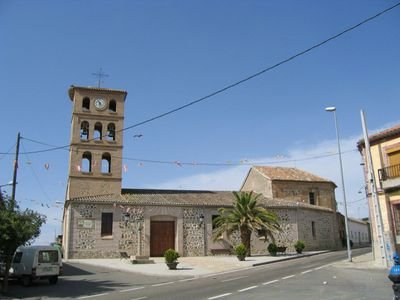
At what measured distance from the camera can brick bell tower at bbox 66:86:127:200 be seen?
3547cm

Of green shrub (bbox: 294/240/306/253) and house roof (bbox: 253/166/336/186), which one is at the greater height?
house roof (bbox: 253/166/336/186)

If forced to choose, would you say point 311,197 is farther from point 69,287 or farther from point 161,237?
point 69,287

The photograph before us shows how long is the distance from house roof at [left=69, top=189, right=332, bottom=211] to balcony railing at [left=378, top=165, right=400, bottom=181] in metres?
13.8

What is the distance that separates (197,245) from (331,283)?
20.8 metres

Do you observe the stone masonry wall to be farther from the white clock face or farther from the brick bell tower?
the white clock face

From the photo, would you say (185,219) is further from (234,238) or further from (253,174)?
(253,174)

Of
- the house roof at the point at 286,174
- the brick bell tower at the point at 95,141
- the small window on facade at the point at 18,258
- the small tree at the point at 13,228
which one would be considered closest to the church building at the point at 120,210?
the brick bell tower at the point at 95,141

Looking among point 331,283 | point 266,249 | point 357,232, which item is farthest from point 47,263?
point 357,232

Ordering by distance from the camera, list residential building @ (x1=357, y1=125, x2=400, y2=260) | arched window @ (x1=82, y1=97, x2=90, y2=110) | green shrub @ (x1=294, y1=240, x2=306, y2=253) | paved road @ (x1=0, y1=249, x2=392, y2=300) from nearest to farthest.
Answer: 1. paved road @ (x1=0, y1=249, x2=392, y2=300)
2. residential building @ (x1=357, y1=125, x2=400, y2=260)
3. green shrub @ (x1=294, y1=240, x2=306, y2=253)
4. arched window @ (x1=82, y1=97, x2=90, y2=110)

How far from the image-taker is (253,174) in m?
48.8

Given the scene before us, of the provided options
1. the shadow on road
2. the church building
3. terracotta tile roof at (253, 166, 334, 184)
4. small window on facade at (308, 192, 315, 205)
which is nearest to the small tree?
the shadow on road

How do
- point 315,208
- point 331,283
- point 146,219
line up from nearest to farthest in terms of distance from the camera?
point 331,283 < point 146,219 < point 315,208

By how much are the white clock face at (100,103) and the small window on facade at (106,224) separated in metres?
9.67

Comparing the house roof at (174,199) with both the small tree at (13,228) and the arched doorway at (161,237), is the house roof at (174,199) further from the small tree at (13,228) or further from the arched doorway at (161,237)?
the small tree at (13,228)
